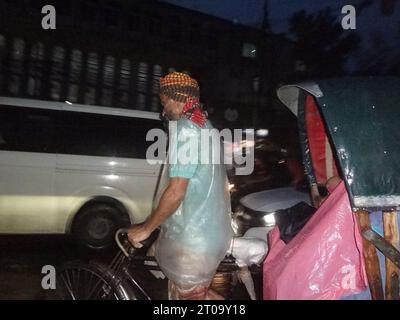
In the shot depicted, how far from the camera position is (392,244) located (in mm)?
2193

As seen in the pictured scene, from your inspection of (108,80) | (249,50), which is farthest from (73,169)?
(249,50)

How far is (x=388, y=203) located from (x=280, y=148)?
626 centimetres

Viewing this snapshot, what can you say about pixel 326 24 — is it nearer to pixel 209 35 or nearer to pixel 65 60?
pixel 209 35

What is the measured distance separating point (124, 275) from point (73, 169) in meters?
3.55

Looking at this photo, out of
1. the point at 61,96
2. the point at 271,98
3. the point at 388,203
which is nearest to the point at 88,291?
the point at 388,203

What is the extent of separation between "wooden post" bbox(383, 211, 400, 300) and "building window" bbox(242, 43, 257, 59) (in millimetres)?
18395

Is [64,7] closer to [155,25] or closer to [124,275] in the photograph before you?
[155,25]

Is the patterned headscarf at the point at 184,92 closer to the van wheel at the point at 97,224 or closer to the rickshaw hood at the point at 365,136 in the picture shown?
the rickshaw hood at the point at 365,136

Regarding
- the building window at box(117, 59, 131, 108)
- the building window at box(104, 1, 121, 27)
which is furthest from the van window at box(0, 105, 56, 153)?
the building window at box(104, 1, 121, 27)

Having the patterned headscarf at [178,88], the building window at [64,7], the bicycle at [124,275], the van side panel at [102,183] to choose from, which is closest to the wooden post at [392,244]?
the bicycle at [124,275]

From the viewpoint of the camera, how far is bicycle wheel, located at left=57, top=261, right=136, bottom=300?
2.55 metres

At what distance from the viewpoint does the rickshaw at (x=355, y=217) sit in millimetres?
2182

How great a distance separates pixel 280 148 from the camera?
8406mm

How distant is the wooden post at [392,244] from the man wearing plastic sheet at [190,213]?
850mm
